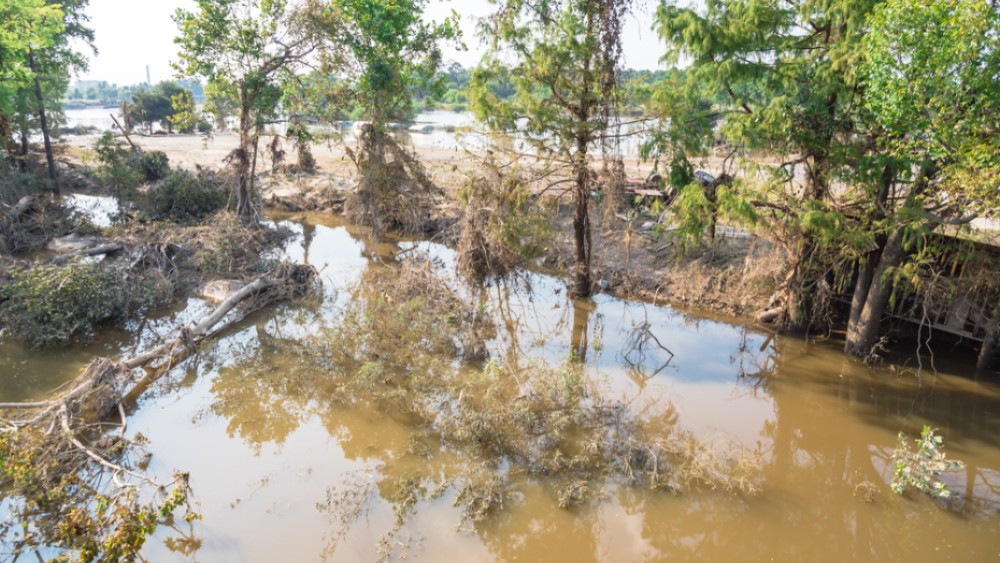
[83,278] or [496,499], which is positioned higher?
[83,278]

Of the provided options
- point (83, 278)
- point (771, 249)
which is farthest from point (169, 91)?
point (771, 249)

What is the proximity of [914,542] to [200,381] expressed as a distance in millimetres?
9900

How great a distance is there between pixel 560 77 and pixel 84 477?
9400mm

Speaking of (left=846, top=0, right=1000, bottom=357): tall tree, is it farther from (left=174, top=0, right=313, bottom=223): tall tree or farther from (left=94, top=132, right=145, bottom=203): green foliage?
(left=94, top=132, right=145, bottom=203): green foliage

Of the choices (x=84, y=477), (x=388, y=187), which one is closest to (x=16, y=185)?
(x=388, y=187)

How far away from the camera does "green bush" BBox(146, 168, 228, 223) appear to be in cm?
1619

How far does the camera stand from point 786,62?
352 inches

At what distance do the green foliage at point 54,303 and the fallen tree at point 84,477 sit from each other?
1.99 meters

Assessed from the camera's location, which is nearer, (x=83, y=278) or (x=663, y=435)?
(x=663, y=435)

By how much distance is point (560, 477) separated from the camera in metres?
6.87

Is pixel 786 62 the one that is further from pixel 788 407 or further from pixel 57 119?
pixel 57 119

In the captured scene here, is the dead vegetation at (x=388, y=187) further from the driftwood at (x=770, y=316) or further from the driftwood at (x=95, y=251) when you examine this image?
the driftwood at (x=770, y=316)

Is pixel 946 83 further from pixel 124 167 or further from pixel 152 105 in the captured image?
pixel 152 105

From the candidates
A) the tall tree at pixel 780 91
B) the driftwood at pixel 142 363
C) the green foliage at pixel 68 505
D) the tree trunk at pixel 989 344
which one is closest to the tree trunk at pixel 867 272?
the tall tree at pixel 780 91
